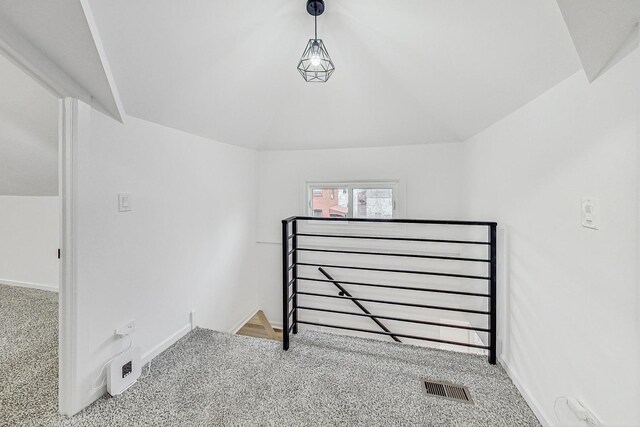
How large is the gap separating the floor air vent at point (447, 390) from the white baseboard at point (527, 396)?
29 cm

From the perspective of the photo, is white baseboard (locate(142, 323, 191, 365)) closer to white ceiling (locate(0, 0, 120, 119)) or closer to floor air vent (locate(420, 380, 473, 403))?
white ceiling (locate(0, 0, 120, 119))

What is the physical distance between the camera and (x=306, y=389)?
1.67 metres

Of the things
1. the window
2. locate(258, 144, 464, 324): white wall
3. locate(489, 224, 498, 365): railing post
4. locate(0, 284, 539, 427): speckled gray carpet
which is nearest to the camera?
locate(0, 284, 539, 427): speckled gray carpet

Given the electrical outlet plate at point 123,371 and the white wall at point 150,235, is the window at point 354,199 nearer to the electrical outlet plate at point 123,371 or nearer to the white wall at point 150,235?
the white wall at point 150,235

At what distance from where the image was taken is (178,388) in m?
1.69

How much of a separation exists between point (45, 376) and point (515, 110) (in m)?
3.40

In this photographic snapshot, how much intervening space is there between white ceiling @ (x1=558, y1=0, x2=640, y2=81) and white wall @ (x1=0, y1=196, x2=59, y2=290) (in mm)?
4441

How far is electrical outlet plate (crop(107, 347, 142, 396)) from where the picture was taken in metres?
1.63

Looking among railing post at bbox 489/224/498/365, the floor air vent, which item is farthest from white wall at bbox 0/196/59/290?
railing post at bbox 489/224/498/365

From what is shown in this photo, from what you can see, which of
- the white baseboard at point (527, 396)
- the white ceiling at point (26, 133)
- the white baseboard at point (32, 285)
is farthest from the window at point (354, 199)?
the white baseboard at point (32, 285)

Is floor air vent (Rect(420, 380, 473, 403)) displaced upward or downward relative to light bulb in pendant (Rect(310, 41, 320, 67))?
downward

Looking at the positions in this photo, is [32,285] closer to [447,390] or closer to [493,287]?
[447,390]

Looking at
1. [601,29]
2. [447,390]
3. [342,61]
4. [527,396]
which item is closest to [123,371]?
[447,390]

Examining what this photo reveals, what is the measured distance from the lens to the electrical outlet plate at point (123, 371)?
1626mm
